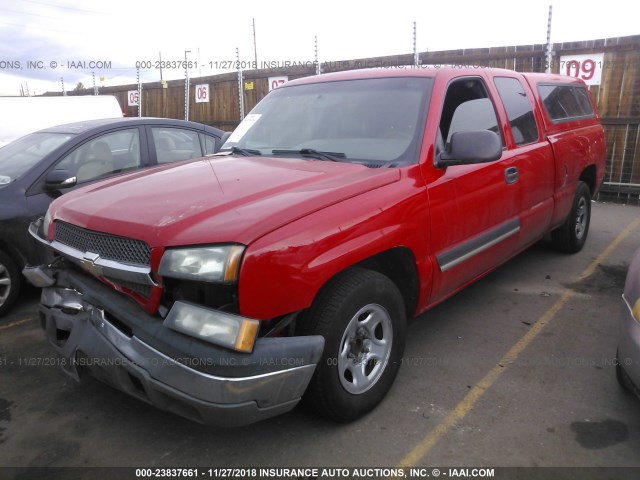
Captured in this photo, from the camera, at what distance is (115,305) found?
98.2 inches

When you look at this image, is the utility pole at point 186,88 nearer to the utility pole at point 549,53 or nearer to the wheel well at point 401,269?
the utility pole at point 549,53

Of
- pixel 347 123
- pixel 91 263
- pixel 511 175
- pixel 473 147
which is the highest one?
pixel 347 123

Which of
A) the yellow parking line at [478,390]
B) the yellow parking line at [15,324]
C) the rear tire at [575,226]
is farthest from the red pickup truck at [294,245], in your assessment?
the rear tire at [575,226]

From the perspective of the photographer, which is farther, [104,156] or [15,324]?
[104,156]

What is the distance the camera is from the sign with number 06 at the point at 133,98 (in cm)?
1762

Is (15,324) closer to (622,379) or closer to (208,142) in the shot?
(208,142)

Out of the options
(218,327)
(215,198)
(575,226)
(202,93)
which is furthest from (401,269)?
(202,93)

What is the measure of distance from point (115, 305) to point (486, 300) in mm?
Answer: 3234

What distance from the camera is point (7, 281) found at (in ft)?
14.5

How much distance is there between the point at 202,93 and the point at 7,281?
1130 cm

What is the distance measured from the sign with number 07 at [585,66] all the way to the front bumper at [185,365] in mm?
8690

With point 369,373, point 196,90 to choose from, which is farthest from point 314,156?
point 196,90

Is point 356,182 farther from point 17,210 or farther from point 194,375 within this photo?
point 17,210

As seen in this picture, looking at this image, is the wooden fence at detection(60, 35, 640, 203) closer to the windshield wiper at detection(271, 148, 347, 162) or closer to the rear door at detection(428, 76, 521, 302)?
the rear door at detection(428, 76, 521, 302)
